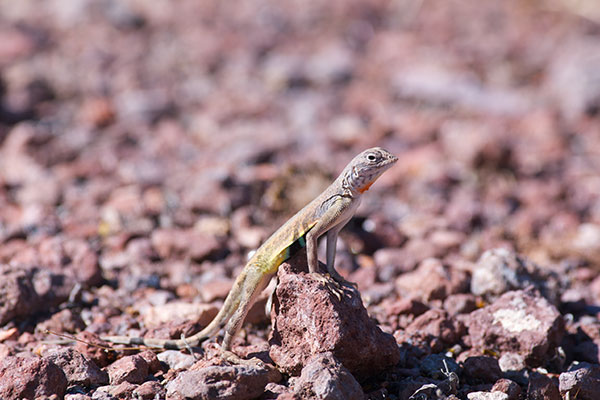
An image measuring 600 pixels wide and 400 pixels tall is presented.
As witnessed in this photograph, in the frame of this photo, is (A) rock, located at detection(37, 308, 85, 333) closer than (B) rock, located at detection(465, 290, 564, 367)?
No

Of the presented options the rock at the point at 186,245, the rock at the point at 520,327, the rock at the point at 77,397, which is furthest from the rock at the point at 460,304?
the rock at the point at 77,397

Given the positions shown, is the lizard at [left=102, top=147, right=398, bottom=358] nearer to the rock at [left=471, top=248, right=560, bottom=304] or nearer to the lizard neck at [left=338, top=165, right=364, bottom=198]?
the lizard neck at [left=338, top=165, right=364, bottom=198]

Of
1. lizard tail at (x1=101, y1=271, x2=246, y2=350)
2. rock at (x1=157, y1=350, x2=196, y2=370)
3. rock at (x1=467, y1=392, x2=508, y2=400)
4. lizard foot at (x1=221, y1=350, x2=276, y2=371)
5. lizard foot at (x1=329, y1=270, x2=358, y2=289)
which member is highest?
lizard foot at (x1=329, y1=270, x2=358, y2=289)

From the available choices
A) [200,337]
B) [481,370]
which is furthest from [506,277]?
[200,337]

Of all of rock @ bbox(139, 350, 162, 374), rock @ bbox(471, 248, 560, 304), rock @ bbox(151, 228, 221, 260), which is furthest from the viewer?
rock @ bbox(151, 228, 221, 260)

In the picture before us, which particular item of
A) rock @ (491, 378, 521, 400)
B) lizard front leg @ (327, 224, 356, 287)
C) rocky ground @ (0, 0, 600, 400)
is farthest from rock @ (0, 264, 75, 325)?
rock @ (491, 378, 521, 400)

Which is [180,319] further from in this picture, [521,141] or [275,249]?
[521,141]

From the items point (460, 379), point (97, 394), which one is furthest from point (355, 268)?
point (97, 394)
